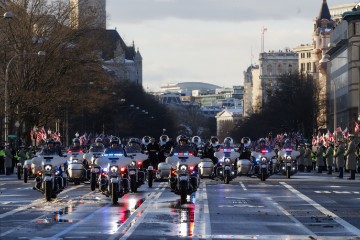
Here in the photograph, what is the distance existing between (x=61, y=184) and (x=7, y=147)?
27.2 metres

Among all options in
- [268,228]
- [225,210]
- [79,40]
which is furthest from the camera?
[79,40]

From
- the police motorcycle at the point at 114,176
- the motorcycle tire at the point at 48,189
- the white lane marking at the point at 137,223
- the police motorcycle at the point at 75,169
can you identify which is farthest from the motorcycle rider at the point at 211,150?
the motorcycle tire at the point at 48,189

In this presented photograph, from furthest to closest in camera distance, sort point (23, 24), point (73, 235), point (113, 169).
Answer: point (23, 24)
point (113, 169)
point (73, 235)

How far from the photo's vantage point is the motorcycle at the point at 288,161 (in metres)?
56.4

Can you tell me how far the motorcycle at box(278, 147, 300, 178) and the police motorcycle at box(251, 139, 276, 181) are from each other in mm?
2755

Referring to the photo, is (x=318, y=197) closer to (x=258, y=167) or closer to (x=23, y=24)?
(x=258, y=167)

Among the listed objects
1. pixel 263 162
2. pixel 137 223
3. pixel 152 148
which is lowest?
pixel 137 223

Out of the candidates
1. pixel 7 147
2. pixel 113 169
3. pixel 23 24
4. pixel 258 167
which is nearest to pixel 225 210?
pixel 113 169

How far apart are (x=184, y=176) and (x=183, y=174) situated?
66 mm

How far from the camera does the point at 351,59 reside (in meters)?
144

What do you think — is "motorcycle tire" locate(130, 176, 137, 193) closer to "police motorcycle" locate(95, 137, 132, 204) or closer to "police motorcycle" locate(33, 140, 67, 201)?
"police motorcycle" locate(33, 140, 67, 201)

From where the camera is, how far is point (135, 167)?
38.4 meters

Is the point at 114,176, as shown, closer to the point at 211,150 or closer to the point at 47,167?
the point at 47,167

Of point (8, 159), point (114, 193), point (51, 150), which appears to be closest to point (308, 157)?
point (8, 159)
